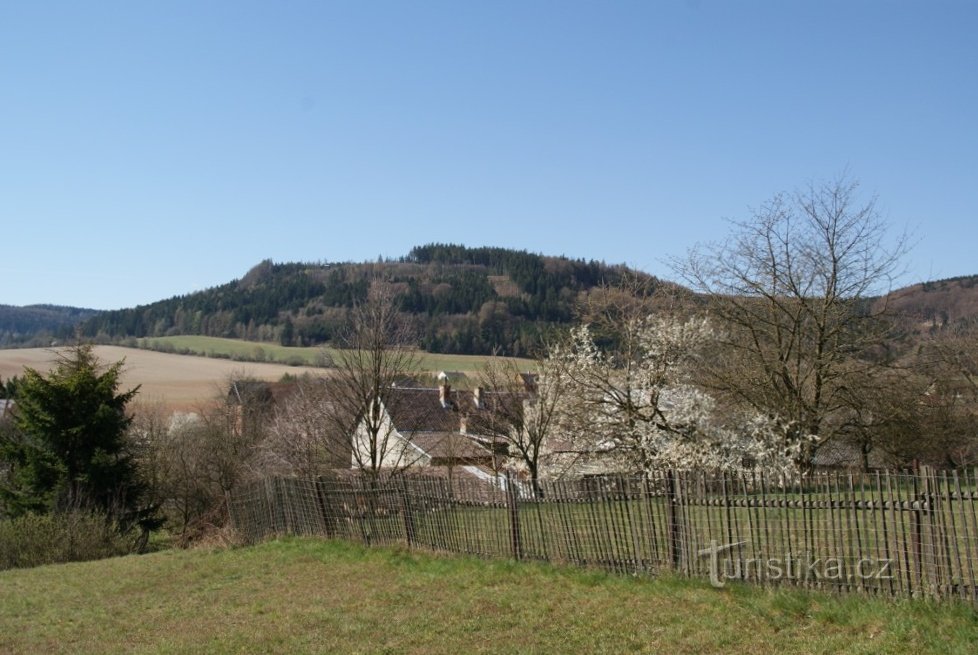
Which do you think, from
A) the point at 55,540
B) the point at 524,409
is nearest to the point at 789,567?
the point at 55,540

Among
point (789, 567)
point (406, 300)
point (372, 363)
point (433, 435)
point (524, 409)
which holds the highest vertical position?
point (406, 300)

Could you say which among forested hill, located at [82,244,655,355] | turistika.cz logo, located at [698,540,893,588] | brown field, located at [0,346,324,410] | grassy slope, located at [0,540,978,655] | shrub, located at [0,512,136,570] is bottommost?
shrub, located at [0,512,136,570]

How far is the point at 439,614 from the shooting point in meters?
10.1

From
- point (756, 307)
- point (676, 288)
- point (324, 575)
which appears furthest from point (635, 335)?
point (324, 575)

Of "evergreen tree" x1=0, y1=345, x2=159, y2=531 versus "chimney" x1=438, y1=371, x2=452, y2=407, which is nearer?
"evergreen tree" x1=0, y1=345, x2=159, y2=531

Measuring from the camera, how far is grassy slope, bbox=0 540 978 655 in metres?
7.65

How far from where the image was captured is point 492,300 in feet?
326

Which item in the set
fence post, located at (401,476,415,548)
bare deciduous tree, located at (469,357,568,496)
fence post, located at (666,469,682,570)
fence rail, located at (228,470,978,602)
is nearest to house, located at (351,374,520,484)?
bare deciduous tree, located at (469,357,568,496)

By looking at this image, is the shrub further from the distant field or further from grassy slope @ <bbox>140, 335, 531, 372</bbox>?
grassy slope @ <bbox>140, 335, 531, 372</bbox>

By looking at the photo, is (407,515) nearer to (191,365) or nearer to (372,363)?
(372,363)

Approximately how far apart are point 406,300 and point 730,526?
8819 cm

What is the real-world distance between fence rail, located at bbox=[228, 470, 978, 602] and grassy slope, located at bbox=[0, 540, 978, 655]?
367 millimetres

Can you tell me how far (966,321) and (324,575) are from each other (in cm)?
3919

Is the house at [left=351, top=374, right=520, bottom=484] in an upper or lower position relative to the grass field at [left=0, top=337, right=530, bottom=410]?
lower
